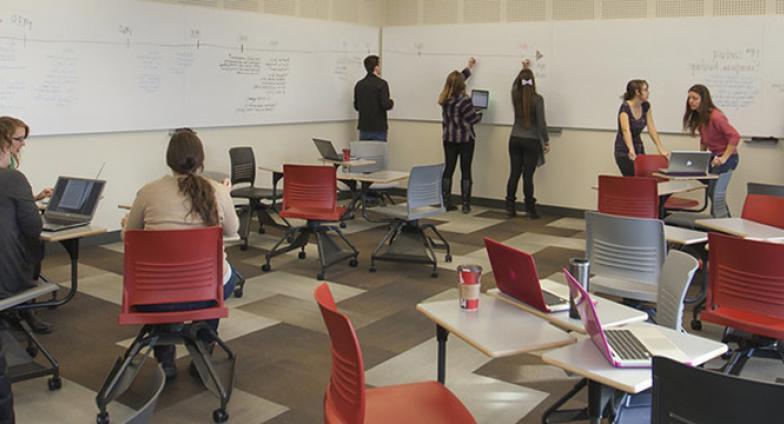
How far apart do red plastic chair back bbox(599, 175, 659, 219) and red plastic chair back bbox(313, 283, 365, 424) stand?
11.6 ft

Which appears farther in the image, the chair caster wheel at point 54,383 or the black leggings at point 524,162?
the black leggings at point 524,162

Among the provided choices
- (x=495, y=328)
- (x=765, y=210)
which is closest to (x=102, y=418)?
(x=495, y=328)

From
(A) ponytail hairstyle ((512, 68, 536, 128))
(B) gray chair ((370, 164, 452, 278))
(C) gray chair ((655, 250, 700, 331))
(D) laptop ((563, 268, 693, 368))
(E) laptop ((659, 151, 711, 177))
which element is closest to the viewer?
(D) laptop ((563, 268, 693, 368))

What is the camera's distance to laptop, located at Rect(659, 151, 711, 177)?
6293 mm

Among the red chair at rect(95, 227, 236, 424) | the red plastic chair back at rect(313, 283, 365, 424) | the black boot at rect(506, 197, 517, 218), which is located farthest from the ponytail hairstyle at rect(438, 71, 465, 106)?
the red plastic chair back at rect(313, 283, 365, 424)

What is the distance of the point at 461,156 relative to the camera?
8.89 m

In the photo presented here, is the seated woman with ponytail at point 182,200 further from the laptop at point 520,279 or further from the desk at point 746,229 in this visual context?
the desk at point 746,229

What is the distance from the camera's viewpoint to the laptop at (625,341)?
2223mm

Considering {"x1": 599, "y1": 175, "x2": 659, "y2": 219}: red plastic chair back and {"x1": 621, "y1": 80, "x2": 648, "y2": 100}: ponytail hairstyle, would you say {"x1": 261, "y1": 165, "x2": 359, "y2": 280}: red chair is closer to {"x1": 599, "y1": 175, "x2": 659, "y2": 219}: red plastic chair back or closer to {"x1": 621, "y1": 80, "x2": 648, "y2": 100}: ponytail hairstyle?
{"x1": 599, "y1": 175, "x2": 659, "y2": 219}: red plastic chair back

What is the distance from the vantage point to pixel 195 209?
351 centimetres

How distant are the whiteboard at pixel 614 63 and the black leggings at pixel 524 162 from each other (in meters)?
0.50

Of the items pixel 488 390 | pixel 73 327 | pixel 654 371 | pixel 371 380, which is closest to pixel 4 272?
pixel 73 327

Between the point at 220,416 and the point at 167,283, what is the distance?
65 centimetres

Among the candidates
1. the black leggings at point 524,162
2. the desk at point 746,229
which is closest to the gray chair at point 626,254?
the desk at point 746,229
